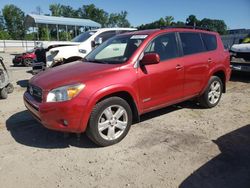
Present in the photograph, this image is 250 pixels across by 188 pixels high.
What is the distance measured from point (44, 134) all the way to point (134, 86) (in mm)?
1887

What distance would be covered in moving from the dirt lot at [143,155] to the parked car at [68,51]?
3.28 meters

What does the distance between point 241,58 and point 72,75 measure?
24.7 ft

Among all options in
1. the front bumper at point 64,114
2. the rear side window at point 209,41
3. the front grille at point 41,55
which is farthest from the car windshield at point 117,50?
the front grille at point 41,55

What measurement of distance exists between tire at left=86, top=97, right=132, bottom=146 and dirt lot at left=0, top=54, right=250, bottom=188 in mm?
157

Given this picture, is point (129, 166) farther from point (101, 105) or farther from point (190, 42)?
point (190, 42)

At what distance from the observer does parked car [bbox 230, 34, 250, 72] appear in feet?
30.7

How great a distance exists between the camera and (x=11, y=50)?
3978 centimetres

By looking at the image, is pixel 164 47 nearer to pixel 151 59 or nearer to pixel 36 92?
pixel 151 59

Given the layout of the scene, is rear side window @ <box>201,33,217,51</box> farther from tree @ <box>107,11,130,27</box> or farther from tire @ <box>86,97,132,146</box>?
tree @ <box>107,11,130,27</box>

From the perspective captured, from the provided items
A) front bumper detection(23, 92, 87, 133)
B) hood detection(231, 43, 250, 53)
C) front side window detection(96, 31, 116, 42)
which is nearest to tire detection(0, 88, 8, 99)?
front side window detection(96, 31, 116, 42)

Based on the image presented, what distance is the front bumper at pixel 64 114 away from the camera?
3.84 m

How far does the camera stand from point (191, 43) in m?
5.61

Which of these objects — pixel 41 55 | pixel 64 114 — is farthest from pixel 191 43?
pixel 41 55

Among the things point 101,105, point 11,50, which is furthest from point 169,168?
point 11,50
